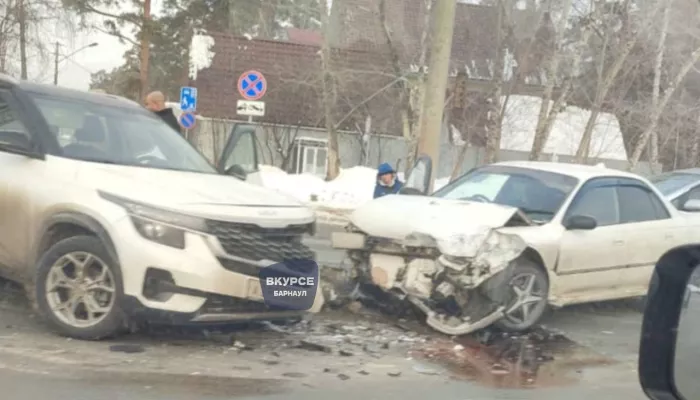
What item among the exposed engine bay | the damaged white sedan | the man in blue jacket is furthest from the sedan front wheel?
the man in blue jacket

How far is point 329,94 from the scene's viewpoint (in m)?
27.8

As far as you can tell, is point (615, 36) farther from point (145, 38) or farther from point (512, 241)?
point (512, 241)

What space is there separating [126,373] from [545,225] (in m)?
4.06

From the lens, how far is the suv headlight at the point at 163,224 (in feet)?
20.2

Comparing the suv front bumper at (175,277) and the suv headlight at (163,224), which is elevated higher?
the suv headlight at (163,224)

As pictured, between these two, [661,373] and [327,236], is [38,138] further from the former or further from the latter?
[327,236]

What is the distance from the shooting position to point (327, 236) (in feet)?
49.0

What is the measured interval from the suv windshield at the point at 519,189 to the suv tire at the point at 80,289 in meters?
3.85

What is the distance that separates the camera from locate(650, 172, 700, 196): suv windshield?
13.0 metres

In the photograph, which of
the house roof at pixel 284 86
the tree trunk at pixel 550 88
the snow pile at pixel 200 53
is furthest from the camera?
the snow pile at pixel 200 53

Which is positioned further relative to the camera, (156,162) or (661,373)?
(156,162)

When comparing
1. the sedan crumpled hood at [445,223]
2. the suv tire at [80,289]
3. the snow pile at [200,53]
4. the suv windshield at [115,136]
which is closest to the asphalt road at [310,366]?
the suv tire at [80,289]

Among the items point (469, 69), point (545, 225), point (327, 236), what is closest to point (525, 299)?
point (545, 225)

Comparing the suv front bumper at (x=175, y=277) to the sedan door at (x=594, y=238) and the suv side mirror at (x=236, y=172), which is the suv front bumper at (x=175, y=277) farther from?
Answer: the sedan door at (x=594, y=238)
